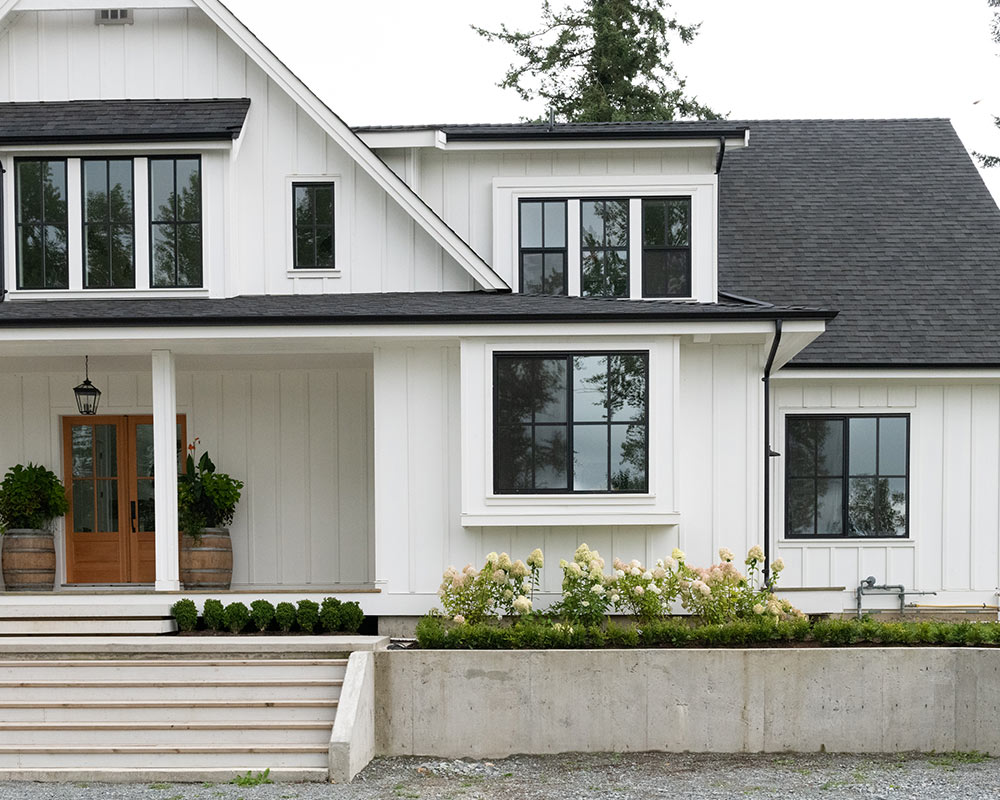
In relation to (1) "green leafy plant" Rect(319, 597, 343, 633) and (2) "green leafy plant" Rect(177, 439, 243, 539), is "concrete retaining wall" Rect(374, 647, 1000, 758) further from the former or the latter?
(2) "green leafy plant" Rect(177, 439, 243, 539)

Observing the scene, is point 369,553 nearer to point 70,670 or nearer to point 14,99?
point 70,670

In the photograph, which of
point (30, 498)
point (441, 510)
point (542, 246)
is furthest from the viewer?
point (542, 246)

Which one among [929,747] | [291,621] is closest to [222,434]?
[291,621]

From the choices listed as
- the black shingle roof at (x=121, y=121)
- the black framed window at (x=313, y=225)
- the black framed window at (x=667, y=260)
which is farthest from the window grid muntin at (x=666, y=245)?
the black shingle roof at (x=121, y=121)

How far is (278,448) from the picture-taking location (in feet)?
46.0

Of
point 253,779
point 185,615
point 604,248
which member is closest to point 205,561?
point 185,615

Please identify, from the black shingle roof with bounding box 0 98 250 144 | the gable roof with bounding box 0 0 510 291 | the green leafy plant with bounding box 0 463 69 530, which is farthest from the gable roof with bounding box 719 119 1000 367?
the green leafy plant with bounding box 0 463 69 530

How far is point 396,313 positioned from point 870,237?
8.09 m

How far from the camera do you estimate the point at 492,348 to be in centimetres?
1152

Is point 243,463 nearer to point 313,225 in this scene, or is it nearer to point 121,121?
point 313,225

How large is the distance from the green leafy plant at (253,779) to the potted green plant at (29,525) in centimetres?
540

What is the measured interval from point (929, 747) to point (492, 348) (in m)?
5.38

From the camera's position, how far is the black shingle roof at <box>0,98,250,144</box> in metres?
12.6

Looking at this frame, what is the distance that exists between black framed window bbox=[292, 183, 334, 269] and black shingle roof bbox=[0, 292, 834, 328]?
1.06 meters
